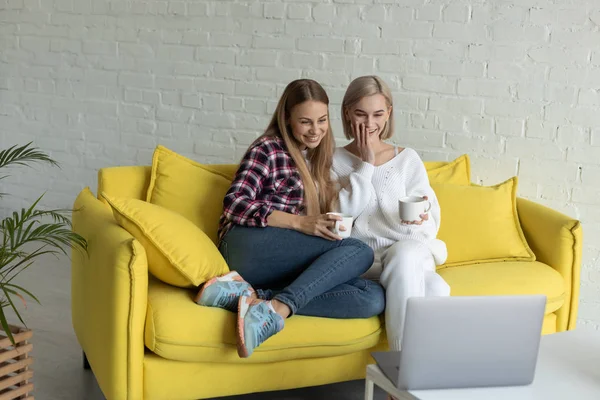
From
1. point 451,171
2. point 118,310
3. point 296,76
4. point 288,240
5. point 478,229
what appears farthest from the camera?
point 296,76

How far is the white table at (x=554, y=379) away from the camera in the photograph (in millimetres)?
1812

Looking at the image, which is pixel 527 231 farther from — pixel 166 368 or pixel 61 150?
pixel 61 150

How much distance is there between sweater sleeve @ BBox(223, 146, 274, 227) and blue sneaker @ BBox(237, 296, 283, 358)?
404mm

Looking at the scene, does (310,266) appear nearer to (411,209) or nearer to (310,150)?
(411,209)

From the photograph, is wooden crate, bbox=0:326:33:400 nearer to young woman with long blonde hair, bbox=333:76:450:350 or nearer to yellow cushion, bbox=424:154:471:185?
young woman with long blonde hair, bbox=333:76:450:350

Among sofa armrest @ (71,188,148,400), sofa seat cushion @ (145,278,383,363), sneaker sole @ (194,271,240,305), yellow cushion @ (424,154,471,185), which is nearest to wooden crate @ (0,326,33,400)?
sofa armrest @ (71,188,148,400)

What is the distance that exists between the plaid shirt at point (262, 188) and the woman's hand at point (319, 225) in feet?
0.37

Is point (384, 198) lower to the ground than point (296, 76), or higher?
lower

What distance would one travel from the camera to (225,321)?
220 centimetres

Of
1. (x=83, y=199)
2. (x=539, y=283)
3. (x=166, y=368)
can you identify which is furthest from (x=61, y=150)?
Result: (x=539, y=283)

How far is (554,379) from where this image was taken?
1911 millimetres

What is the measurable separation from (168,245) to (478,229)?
123 cm

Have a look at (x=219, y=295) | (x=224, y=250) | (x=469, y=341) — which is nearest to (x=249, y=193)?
(x=224, y=250)

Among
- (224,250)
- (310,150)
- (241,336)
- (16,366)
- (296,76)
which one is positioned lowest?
(16,366)
